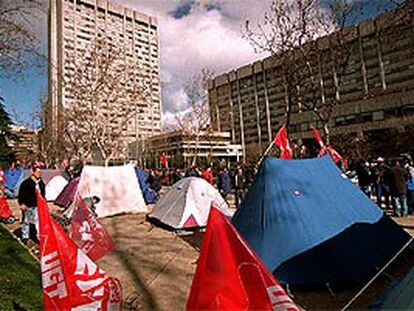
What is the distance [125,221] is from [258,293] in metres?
10.4

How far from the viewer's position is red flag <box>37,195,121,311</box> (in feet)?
10.6

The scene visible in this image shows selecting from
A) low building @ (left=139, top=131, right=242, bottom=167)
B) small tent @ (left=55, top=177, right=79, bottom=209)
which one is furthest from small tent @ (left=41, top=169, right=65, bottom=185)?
low building @ (left=139, top=131, right=242, bottom=167)

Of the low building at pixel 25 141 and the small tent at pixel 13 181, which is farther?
the low building at pixel 25 141

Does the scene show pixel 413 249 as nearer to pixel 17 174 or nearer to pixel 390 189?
pixel 390 189

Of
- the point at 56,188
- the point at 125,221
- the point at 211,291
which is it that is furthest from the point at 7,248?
the point at 56,188

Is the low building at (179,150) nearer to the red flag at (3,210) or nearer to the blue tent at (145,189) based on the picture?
the blue tent at (145,189)

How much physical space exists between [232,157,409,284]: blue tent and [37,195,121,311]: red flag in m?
2.85

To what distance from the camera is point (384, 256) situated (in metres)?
5.61

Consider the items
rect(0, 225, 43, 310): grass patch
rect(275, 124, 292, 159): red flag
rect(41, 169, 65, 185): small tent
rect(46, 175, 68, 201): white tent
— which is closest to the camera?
rect(0, 225, 43, 310): grass patch

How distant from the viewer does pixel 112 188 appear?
13.5 metres

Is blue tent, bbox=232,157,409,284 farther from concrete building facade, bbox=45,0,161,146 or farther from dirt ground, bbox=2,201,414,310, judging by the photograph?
concrete building facade, bbox=45,0,161,146

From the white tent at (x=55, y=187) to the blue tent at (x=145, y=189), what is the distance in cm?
522

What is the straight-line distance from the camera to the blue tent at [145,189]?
54.6 feet

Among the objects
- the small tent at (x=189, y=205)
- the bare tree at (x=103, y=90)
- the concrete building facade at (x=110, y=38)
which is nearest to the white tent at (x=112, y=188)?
the small tent at (x=189, y=205)
